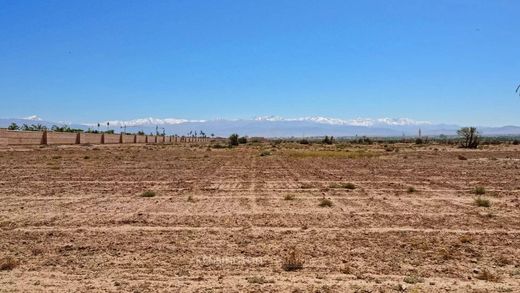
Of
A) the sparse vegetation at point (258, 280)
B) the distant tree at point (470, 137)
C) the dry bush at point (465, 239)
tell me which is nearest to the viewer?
the sparse vegetation at point (258, 280)

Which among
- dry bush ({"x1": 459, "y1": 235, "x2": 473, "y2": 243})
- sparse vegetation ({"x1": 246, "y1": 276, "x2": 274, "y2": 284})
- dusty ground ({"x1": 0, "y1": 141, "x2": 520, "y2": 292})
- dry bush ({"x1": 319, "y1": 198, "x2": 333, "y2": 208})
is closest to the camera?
sparse vegetation ({"x1": 246, "y1": 276, "x2": 274, "y2": 284})

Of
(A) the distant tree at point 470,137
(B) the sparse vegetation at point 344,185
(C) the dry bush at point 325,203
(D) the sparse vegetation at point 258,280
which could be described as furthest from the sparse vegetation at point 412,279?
(A) the distant tree at point 470,137

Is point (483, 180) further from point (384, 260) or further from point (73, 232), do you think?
point (73, 232)

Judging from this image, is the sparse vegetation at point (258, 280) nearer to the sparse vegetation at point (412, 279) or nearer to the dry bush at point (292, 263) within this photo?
the dry bush at point (292, 263)

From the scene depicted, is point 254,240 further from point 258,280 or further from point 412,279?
point 412,279

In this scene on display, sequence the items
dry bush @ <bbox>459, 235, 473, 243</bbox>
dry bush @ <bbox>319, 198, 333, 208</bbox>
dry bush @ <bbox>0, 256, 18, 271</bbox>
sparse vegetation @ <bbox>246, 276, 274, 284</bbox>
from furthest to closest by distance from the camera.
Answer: dry bush @ <bbox>319, 198, 333, 208</bbox> < dry bush @ <bbox>459, 235, 473, 243</bbox> < dry bush @ <bbox>0, 256, 18, 271</bbox> < sparse vegetation @ <bbox>246, 276, 274, 284</bbox>

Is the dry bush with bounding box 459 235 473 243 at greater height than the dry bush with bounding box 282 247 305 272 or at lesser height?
greater

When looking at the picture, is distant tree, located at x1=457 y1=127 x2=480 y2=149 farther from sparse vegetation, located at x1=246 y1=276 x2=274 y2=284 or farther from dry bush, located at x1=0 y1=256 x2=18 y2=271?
dry bush, located at x1=0 y1=256 x2=18 y2=271

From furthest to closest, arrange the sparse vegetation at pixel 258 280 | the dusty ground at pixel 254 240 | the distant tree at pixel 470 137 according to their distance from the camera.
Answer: the distant tree at pixel 470 137 < the dusty ground at pixel 254 240 < the sparse vegetation at pixel 258 280

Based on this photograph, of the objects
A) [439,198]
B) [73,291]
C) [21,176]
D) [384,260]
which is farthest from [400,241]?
[21,176]

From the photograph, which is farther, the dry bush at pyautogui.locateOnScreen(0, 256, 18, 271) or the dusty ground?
the dry bush at pyautogui.locateOnScreen(0, 256, 18, 271)

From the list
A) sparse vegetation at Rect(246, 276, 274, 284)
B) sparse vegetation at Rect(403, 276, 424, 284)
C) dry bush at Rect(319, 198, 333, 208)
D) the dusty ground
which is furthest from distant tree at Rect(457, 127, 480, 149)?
sparse vegetation at Rect(246, 276, 274, 284)

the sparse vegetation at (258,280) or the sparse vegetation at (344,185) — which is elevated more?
the sparse vegetation at (344,185)

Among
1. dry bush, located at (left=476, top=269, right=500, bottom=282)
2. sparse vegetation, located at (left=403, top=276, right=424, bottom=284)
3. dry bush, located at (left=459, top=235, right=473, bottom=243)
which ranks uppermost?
dry bush, located at (left=459, top=235, right=473, bottom=243)
